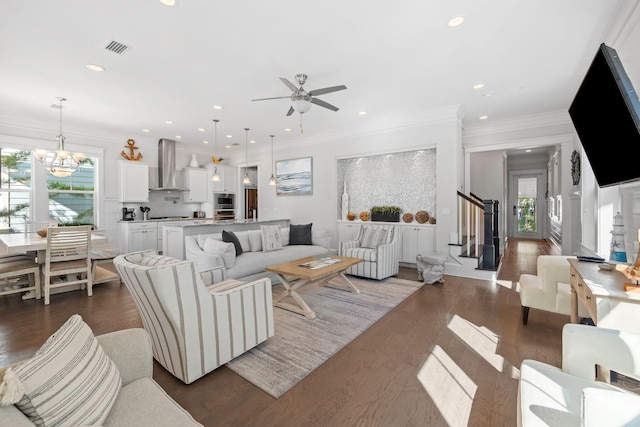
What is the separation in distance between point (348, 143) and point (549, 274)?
4.47m

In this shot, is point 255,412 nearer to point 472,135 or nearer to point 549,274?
point 549,274

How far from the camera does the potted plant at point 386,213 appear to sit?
580cm

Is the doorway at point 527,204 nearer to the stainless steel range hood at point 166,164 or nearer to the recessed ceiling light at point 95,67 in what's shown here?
the stainless steel range hood at point 166,164

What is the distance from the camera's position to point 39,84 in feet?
13.0

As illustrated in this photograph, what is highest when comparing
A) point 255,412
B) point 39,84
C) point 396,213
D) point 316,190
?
point 39,84

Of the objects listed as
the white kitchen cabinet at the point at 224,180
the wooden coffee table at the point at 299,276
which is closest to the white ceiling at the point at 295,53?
the wooden coffee table at the point at 299,276

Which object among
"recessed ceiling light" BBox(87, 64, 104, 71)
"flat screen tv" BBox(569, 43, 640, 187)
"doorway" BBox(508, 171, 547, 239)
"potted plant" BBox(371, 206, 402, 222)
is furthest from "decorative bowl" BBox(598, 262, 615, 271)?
"doorway" BBox(508, 171, 547, 239)

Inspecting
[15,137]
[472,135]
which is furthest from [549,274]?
[15,137]

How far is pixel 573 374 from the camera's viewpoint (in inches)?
55.1

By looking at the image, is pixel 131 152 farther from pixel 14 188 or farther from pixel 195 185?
pixel 14 188

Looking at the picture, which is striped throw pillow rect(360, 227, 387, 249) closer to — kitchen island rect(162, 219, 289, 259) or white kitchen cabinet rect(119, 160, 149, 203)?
kitchen island rect(162, 219, 289, 259)

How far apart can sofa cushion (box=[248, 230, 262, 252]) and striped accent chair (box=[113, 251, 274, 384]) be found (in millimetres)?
2442

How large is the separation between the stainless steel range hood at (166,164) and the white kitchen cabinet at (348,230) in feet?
14.5

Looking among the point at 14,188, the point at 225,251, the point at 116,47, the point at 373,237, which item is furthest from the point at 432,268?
the point at 14,188
